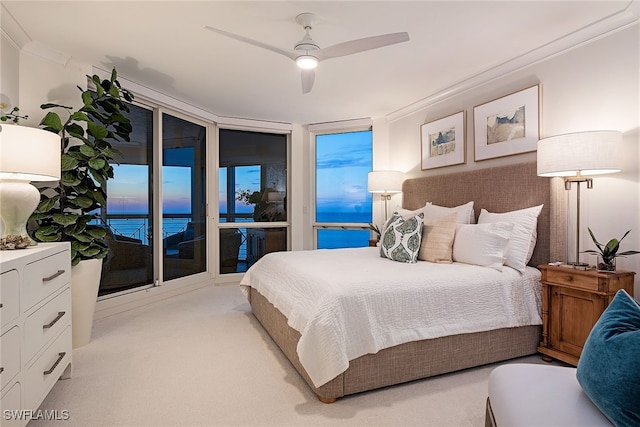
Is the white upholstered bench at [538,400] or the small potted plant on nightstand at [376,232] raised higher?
the small potted plant on nightstand at [376,232]

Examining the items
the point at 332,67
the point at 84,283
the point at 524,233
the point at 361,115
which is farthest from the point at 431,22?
the point at 84,283

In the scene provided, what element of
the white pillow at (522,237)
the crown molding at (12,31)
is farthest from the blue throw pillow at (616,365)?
the crown molding at (12,31)

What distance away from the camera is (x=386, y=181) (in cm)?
451

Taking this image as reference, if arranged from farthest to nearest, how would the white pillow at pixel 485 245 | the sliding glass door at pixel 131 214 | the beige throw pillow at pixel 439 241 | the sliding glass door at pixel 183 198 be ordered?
the sliding glass door at pixel 183 198
the sliding glass door at pixel 131 214
the beige throw pillow at pixel 439 241
the white pillow at pixel 485 245

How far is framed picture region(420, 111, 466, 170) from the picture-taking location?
382 centimetres

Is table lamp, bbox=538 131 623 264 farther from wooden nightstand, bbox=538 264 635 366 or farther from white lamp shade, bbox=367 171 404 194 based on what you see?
white lamp shade, bbox=367 171 404 194

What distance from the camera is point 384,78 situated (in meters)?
3.70

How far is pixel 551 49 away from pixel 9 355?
3.97 meters

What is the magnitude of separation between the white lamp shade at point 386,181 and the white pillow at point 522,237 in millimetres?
1728

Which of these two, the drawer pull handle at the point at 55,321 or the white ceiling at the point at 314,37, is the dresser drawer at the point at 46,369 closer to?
the drawer pull handle at the point at 55,321

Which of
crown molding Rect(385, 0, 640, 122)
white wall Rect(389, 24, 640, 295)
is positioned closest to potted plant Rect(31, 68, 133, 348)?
crown molding Rect(385, 0, 640, 122)

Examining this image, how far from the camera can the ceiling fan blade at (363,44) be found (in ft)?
7.52

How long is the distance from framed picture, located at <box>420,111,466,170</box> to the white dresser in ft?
11.8

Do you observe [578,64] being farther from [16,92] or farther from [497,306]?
[16,92]
